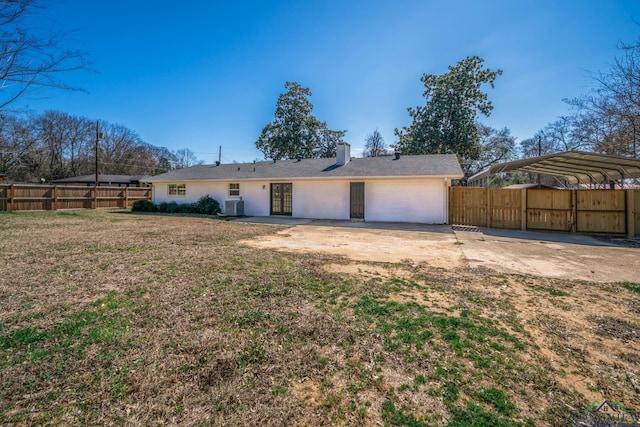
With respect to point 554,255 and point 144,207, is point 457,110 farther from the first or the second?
point 144,207

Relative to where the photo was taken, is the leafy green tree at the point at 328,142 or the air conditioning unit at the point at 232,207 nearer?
the air conditioning unit at the point at 232,207

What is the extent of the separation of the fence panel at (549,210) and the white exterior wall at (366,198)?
3.07m

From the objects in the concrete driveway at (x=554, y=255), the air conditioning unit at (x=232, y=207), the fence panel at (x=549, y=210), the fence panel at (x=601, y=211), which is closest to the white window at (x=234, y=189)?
the air conditioning unit at (x=232, y=207)

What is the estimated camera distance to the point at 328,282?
173 inches

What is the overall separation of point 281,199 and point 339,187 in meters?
3.44

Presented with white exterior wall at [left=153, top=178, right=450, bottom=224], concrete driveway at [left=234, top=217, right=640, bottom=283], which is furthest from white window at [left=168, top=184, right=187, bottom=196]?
concrete driveway at [left=234, top=217, right=640, bottom=283]

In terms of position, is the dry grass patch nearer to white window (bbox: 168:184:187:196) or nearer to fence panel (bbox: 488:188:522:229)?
fence panel (bbox: 488:188:522:229)

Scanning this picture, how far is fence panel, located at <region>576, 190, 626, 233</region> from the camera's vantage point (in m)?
9.63

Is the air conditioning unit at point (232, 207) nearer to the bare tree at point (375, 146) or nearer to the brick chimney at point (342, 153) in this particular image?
the brick chimney at point (342, 153)

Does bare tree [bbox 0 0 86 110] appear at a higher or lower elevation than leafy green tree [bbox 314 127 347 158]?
lower

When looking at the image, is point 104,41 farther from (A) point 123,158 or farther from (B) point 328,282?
(A) point 123,158

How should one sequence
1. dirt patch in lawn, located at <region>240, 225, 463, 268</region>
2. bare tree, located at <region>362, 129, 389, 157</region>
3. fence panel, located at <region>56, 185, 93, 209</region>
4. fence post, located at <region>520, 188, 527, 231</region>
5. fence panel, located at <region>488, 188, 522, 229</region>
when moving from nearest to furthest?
dirt patch in lawn, located at <region>240, 225, 463, 268</region>, fence post, located at <region>520, 188, 527, 231</region>, fence panel, located at <region>488, 188, 522, 229</region>, fence panel, located at <region>56, 185, 93, 209</region>, bare tree, located at <region>362, 129, 389, 157</region>

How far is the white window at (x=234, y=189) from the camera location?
53.2 ft

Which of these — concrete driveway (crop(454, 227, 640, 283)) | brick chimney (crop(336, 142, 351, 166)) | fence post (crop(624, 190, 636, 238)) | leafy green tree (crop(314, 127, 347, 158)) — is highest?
leafy green tree (crop(314, 127, 347, 158))
